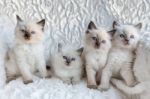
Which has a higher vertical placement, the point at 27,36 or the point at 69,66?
the point at 27,36

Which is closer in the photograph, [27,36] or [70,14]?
[27,36]

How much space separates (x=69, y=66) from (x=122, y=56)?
0.30 metres

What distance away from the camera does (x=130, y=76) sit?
1680 mm

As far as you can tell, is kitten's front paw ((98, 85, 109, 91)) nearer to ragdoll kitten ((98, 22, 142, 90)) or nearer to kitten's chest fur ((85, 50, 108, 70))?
ragdoll kitten ((98, 22, 142, 90))

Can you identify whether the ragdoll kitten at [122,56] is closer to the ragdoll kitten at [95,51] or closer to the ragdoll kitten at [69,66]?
the ragdoll kitten at [95,51]

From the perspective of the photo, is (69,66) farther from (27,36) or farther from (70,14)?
(70,14)

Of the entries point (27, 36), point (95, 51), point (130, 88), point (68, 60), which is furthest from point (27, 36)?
point (130, 88)

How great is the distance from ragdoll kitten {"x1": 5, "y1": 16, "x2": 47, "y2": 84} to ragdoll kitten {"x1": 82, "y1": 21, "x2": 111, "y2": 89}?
0.25m

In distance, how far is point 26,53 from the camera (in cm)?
175

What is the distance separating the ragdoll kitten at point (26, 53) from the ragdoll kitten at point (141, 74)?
465 mm

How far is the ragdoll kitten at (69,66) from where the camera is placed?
1.75m

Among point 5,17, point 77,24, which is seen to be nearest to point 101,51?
point 77,24

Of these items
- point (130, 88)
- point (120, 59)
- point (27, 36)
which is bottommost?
point (130, 88)

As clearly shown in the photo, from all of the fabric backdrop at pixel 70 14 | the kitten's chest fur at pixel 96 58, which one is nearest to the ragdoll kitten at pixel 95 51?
the kitten's chest fur at pixel 96 58
